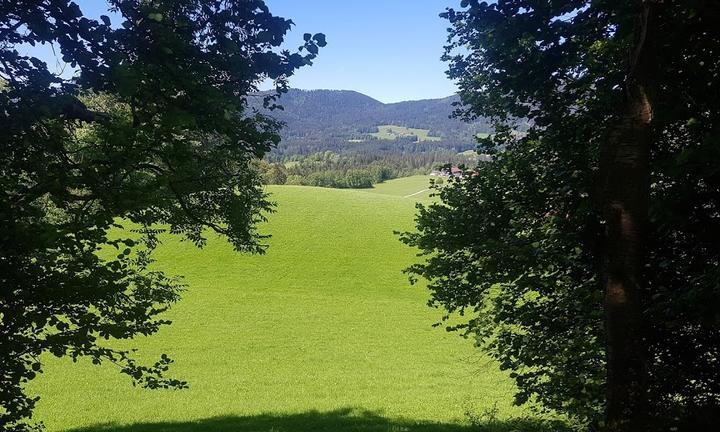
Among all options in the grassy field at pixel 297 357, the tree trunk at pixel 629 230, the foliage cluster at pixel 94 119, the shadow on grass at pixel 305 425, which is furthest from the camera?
the grassy field at pixel 297 357

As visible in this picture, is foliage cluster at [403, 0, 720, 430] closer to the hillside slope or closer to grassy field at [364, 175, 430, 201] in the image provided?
the hillside slope

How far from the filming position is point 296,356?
2845 centimetres

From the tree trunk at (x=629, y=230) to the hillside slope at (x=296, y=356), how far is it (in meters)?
4.56

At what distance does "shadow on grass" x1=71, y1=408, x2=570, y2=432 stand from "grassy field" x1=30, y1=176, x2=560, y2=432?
0.20 feet

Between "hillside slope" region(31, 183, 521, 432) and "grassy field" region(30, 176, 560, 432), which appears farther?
"hillside slope" region(31, 183, 521, 432)

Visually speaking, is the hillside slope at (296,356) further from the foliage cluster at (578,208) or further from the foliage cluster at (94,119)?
the foliage cluster at (94,119)

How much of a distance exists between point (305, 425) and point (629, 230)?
12.9 meters

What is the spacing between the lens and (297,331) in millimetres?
33875

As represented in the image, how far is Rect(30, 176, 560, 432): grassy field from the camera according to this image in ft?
56.0

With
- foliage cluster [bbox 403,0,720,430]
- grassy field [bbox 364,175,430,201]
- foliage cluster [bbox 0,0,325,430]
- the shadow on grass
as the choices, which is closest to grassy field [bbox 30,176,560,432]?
the shadow on grass

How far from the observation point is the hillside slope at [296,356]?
680 inches

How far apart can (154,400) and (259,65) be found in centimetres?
1849

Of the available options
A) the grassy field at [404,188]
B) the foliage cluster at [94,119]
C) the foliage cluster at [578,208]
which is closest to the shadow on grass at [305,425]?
the foliage cluster at [578,208]

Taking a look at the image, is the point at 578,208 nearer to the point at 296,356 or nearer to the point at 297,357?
the point at 297,357
